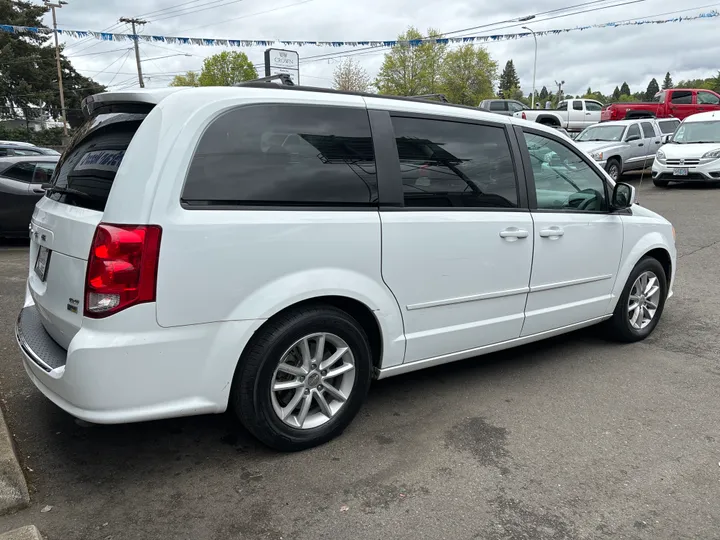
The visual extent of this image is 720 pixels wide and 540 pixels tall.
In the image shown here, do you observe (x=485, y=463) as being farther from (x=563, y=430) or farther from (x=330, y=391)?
(x=330, y=391)

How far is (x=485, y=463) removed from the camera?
2.96 meters

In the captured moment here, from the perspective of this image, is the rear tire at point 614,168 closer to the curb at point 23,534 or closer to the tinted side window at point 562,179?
the tinted side window at point 562,179

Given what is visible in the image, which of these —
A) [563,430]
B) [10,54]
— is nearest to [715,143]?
[563,430]

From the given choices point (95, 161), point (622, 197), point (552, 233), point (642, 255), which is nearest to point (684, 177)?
point (642, 255)

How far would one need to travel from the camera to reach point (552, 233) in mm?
3805

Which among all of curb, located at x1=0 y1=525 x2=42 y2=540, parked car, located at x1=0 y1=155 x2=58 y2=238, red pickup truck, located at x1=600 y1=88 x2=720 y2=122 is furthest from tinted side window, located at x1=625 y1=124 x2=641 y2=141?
curb, located at x1=0 y1=525 x2=42 y2=540

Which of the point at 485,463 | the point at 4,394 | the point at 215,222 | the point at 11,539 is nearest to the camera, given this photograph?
the point at 11,539

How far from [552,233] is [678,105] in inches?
877

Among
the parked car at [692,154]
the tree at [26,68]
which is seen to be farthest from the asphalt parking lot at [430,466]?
the tree at [26,68]

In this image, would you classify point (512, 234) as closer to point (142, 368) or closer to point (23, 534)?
point (142, 368)

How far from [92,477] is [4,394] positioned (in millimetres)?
1304

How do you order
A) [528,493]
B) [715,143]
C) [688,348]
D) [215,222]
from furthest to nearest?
1. [715,143]
2. [688,348]
3. [528,493]
4. [215,222]

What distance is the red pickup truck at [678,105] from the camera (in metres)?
22.0

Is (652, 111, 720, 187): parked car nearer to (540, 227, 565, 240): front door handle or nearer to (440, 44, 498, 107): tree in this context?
(540, 227, 565, 240): front door handle
